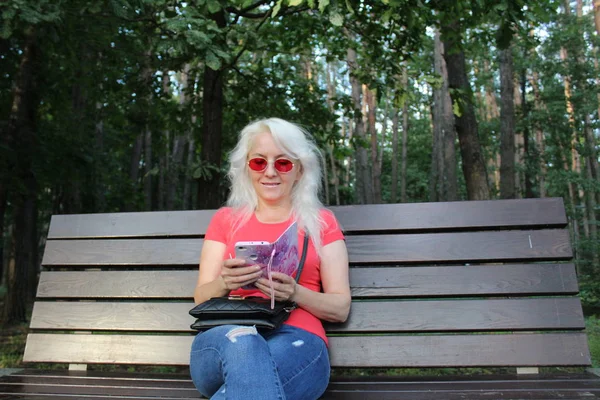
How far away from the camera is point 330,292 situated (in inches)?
104

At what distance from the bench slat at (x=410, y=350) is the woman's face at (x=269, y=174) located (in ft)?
2.80

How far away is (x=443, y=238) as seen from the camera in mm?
3016

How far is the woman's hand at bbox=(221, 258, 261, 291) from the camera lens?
7.36 ft

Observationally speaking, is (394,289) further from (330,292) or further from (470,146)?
(470,146)

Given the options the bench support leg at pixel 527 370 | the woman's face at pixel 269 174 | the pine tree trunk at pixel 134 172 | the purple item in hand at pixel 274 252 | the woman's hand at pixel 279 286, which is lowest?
the bench support leg at pixel 527 370

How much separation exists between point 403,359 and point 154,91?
5.91 m

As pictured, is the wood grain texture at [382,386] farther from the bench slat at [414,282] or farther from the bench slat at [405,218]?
the bench slat at [405,218]

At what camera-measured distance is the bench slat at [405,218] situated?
2.96 m

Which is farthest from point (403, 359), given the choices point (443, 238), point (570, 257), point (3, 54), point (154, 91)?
point (3, 54)

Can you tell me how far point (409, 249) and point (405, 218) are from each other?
171 mm

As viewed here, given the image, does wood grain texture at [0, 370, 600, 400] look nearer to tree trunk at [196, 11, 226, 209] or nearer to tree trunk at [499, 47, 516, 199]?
tree trunk at [196, 11, 226, 209]

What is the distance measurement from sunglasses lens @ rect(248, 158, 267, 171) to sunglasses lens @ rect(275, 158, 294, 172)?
0.06m

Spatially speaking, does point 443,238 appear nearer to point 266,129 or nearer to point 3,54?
point 266,129

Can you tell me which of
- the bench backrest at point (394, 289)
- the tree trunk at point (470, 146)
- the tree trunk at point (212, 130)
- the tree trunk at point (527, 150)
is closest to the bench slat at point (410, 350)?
the bench backrest at point (394, 289)
